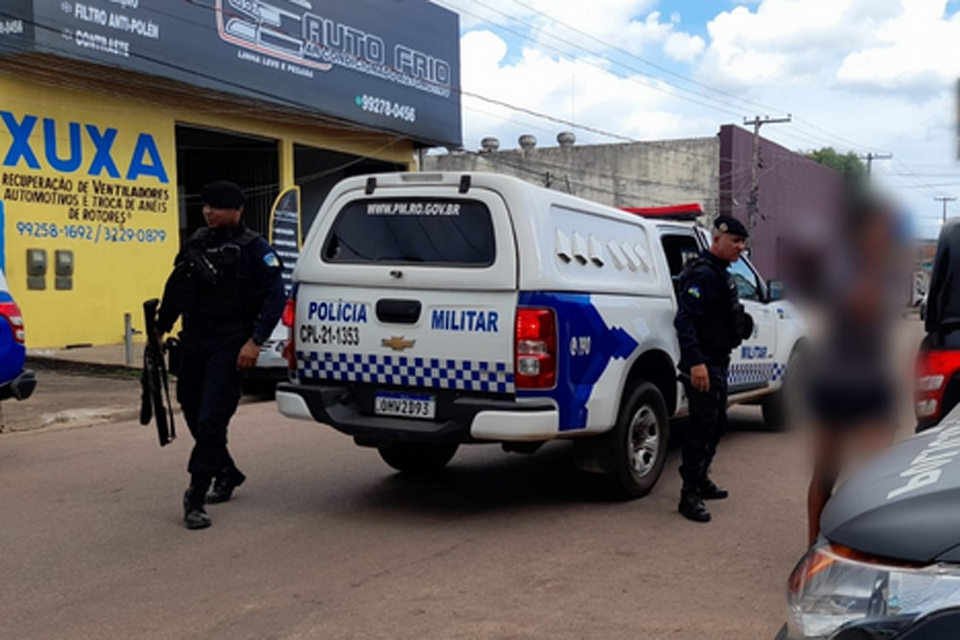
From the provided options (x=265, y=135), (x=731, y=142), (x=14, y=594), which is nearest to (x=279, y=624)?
(x=14, y=594)

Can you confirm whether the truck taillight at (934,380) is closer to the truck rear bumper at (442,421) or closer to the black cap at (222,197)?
the truck rear bumper at (442,421)

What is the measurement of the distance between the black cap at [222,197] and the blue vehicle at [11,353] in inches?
97.9

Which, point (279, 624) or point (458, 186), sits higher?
point (458, 186)

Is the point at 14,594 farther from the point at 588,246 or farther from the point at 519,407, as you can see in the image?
the point at 588,246

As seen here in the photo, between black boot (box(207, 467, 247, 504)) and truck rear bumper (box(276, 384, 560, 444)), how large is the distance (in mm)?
612

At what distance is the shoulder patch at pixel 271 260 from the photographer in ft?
18.8

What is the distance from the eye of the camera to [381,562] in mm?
4844

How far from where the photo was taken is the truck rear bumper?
5.29 metres

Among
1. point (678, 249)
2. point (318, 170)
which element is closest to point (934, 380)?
point (678, 249)

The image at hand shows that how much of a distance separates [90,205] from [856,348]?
54.2ft

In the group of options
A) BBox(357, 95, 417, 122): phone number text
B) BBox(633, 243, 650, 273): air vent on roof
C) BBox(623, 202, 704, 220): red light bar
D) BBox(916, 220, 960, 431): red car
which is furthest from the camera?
BBox(357, 95, 417, 122): phone number text

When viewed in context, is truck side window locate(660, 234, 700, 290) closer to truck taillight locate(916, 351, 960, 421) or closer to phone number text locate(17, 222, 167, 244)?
truck taillight locate(916, 351, 960, 421)

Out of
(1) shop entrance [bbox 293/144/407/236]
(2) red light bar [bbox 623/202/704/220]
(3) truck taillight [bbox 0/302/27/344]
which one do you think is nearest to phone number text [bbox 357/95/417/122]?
(1) shop entrance [bbox 293/144/407/236]

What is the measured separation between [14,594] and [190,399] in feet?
5.45
